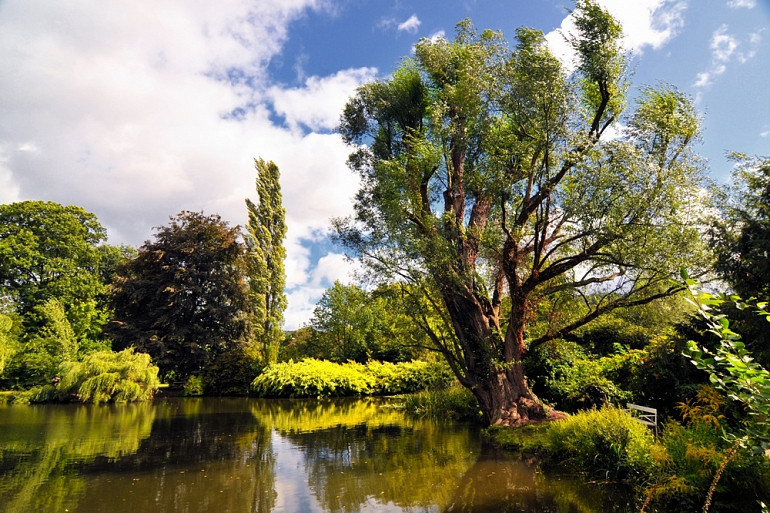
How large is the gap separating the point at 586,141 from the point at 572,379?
22.2ft

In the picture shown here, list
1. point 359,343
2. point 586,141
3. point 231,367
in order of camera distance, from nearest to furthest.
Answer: point 586,141 < point 231,367 < point 359,343

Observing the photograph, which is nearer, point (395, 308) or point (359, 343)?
point (395, 308)

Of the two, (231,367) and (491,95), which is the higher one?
(491,95)

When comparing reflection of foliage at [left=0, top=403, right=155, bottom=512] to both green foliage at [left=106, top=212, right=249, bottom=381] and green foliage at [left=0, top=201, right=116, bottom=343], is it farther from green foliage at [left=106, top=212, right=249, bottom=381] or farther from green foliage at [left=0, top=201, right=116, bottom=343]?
green foliage at [left=0, top=201, right=116, bottom=343]

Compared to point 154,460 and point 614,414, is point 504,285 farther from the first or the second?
point 154,460

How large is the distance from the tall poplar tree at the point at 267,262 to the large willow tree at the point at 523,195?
14.2 metres

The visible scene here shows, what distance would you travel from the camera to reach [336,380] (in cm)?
2344

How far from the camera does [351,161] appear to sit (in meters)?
17.7

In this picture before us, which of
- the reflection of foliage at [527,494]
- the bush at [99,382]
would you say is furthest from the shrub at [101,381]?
the reflection of foliage at [527,494]

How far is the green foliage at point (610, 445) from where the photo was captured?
6719mm

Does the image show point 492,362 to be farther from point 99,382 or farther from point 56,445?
point 99,382

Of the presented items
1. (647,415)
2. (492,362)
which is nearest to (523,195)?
(492,362)

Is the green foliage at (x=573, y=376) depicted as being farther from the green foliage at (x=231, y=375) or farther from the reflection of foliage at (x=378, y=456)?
the green foliage at (x=231, y=375)

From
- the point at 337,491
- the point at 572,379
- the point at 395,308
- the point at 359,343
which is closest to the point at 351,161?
the point at 395,308
